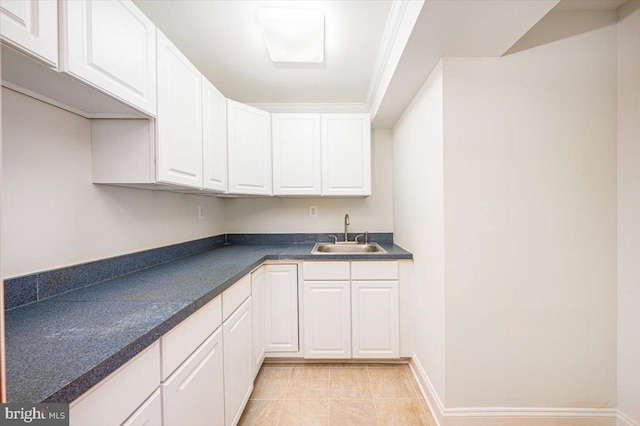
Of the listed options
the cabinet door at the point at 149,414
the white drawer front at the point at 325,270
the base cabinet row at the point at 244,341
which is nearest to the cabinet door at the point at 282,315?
the base cabinet row at the point at 244,341

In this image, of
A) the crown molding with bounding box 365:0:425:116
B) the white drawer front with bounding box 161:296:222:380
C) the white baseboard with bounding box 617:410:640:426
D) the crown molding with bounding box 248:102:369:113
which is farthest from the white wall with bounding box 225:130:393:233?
the white baseboard with bounding box 617:410:640:426

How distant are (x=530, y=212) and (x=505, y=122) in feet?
1.65

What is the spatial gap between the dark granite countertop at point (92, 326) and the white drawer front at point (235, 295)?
0.06 m

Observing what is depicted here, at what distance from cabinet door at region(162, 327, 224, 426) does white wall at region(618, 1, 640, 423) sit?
206cm

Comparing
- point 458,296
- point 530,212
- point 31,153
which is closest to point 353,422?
point 458,296

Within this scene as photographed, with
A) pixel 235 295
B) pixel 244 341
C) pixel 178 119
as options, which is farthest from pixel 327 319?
pixel 178 119

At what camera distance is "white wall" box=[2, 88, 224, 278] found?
3.51ft

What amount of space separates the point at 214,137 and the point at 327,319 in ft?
5.18

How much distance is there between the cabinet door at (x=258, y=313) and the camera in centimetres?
192

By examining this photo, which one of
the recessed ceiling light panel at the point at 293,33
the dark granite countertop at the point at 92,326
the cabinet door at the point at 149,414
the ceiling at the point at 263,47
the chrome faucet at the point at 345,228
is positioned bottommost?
the cabinet door at the point at 149,414

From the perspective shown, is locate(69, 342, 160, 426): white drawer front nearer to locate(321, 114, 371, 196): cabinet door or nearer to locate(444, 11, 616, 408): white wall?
locate(444, 11, 616, 408): white wall

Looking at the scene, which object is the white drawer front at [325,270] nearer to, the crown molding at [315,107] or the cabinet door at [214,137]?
the cabinet door at [214,137]

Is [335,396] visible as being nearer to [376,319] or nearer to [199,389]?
[376,319]

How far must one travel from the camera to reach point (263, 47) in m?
1.90
